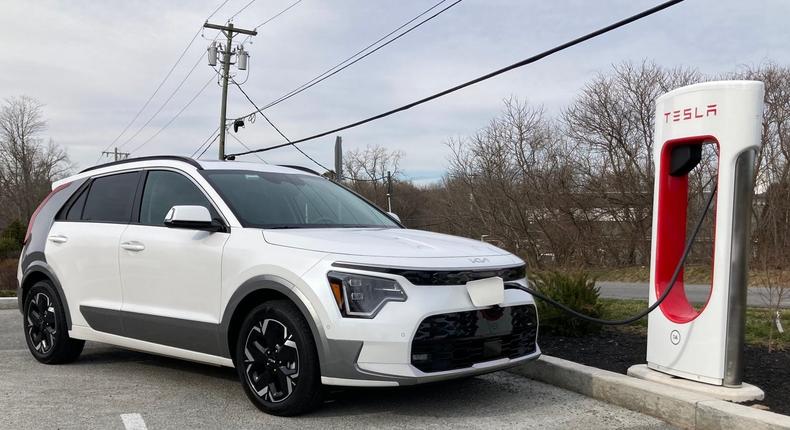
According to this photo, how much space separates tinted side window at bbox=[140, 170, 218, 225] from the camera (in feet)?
17.0

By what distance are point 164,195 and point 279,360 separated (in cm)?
193

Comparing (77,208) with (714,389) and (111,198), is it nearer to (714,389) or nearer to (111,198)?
(111,198)

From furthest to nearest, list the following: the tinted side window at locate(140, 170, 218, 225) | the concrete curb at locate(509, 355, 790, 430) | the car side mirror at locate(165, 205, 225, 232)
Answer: the tinted side window at locate(140, 170, 218, 225), the car side mirror at locate(165, 205, 225, 232), the concrete curb at locate(509, 355, 790, 430)

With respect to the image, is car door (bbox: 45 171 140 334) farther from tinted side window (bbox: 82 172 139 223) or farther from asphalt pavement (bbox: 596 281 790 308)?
asphalt pavement (bbox: 596 281 790 308)

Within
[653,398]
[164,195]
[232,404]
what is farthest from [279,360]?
[653,398]

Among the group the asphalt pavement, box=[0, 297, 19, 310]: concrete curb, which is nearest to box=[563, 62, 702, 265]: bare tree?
the asphalt pavement

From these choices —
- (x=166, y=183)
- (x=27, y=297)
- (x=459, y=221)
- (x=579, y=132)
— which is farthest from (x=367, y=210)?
(x=459, y=221)

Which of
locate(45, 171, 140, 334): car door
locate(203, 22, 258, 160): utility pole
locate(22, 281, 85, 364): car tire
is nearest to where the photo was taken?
locate(45, 171, 140, 334): car door

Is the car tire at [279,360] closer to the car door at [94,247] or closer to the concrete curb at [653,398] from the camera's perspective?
the car door at [94,247]

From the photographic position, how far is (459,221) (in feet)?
93.9

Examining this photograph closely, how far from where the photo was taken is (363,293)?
13.3 feet

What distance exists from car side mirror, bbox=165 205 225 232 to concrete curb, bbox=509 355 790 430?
110 inches

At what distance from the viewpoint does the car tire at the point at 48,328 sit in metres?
5.93

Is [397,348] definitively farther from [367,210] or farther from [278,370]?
[367,210]
